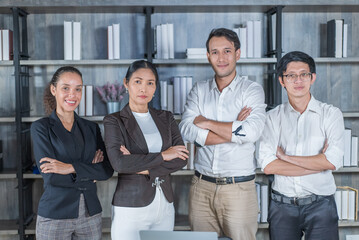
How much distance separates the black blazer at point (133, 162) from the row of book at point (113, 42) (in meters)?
1.18

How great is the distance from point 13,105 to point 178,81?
1490mm

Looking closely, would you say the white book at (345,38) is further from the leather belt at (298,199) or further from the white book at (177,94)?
the leather belt at (298,199)

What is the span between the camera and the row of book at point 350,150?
3471mm

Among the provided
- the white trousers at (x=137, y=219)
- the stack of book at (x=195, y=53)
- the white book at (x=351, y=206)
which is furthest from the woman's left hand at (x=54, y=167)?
the white book at (x=351, y=206)

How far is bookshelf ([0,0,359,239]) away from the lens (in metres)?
3.53

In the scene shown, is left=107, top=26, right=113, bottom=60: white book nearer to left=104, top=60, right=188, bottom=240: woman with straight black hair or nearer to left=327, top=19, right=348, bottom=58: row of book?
left=104, top=60, right=188, bottom=240: woman with straight black hair

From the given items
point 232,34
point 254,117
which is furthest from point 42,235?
point 232,34

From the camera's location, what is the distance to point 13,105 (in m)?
3.59

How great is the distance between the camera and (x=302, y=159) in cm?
228

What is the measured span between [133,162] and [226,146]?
0.64 meters

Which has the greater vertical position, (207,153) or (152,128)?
(152,128)

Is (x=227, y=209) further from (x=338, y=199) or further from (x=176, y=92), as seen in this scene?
(x=338, y=199)

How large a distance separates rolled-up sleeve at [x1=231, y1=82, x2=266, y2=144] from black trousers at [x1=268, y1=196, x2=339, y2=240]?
0.44 metres

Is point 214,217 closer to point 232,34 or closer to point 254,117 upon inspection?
point 254,117
